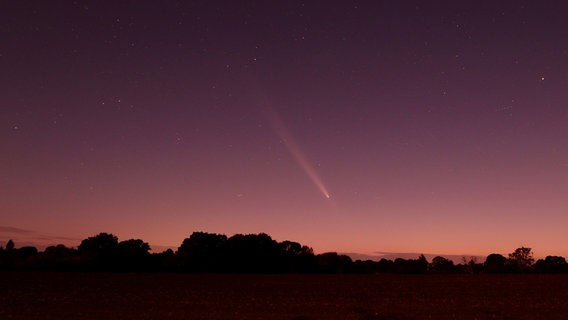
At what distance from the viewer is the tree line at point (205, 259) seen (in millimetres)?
95188

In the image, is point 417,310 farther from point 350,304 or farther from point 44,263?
point 44,263

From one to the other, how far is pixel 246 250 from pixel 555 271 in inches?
2939

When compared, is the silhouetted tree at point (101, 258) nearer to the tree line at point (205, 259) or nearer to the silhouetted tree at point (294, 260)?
the tree line at point (205, 259)

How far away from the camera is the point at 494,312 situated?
3019cm

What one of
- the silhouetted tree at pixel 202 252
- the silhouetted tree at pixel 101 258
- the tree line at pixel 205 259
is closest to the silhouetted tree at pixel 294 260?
the tree line at pixel 205 259

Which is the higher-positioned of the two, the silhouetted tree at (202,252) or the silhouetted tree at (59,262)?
the silhouetted tree at (202,252)

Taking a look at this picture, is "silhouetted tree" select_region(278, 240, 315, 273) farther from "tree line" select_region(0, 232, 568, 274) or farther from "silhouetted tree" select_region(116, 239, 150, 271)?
"silhouetted tree" select_region(116, 239, 150, 271)

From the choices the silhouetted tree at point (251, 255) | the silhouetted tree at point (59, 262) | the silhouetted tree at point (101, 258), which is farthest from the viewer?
the silhouetted tree at point (251, 255)

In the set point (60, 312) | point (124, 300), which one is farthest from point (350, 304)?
point (60, 312)

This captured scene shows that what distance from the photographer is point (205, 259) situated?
104750mm

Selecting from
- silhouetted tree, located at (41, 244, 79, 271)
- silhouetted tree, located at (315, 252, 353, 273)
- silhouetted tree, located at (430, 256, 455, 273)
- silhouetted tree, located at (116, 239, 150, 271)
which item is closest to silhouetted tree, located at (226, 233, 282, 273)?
silhouetted tree, located at (315, 252, 353, 273)

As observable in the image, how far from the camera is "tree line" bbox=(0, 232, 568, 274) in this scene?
312 ft

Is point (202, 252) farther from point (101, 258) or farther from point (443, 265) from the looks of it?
point (443, 265)

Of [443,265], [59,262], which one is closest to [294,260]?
[59,262]
